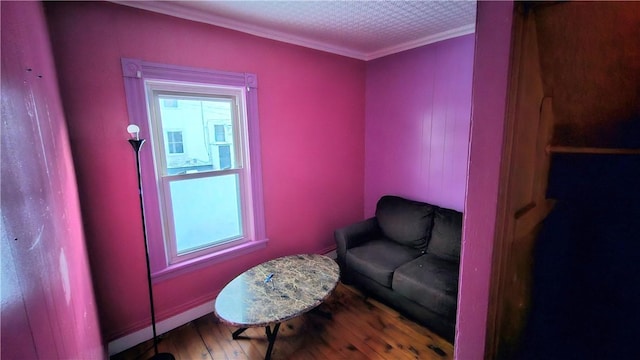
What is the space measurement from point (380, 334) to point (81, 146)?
2.44 m

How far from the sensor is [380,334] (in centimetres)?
212

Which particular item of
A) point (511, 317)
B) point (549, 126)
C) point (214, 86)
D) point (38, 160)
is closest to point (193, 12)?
point (214, 86)

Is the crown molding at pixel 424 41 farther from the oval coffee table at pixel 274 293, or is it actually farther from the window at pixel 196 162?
the oval coffee table at pixel 274 293

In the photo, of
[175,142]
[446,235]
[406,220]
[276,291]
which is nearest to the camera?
[276,291]

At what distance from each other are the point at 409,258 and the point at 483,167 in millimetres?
2079

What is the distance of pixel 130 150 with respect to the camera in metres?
1.87

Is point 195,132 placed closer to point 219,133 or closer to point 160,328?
point 219,133

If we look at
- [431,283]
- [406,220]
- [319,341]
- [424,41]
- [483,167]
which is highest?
[424,41]

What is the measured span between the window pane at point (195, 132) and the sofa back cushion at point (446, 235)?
1.97 metres

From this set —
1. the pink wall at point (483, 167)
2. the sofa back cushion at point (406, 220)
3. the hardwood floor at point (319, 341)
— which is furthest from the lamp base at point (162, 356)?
the sofa back cushion at point (406, 220)

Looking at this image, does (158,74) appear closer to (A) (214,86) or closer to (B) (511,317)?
(A) (214,86)

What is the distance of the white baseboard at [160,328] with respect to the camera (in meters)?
1.96

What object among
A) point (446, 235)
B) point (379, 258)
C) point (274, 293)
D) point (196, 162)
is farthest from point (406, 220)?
point (196, 162)

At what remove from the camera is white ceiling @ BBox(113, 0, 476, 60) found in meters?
1.87
